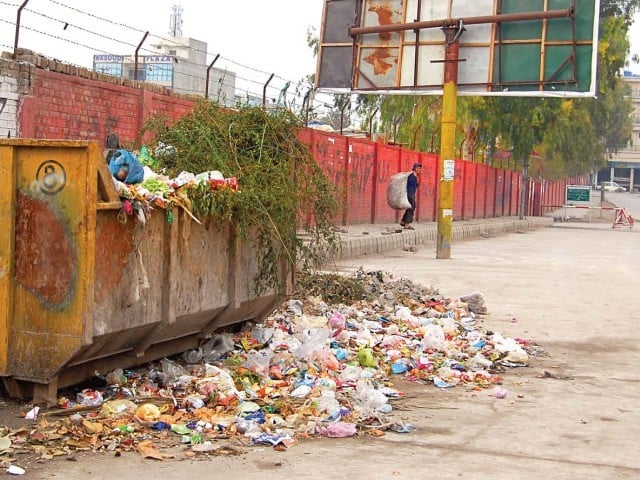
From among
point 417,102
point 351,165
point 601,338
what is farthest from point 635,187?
point 601,338

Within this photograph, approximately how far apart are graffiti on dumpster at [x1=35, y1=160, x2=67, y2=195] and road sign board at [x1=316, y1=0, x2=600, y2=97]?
15.6m

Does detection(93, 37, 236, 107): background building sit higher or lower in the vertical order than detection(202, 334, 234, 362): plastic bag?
higher

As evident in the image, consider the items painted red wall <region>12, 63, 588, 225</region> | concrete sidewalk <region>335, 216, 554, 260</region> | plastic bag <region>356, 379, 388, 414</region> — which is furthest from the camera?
concrete sidewalk <region>335, 216, 554, 260</region>

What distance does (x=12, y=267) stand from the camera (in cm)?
580

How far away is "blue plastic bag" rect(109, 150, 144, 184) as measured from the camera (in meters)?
6.40

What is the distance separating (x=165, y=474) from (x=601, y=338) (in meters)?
6.52

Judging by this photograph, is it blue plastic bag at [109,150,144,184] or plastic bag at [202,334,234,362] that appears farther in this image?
plastic bag at [202,334,234,362]

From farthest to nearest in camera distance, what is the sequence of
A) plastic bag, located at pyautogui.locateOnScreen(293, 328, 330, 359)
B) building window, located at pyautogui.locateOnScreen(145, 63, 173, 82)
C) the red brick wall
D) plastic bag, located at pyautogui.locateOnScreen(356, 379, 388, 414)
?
1. building window, located at pyautogui.locateOnScreen(145, 63, 173, 82)
2. the red brick wall
3. plastic bag, located at pyautogui.locateOnScreen(293, 328, 330, 359)
4. plastic bag, located at pyautogui.locateOnScreen(356, 379, 388, 414)

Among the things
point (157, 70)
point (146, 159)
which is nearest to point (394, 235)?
point (146, 159)

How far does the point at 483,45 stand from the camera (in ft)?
67.9

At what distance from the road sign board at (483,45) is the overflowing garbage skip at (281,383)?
11.6m

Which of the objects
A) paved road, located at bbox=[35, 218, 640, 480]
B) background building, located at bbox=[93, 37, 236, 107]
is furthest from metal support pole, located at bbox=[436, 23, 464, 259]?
paved road, located at bbox=[35, 218, 640, 480]

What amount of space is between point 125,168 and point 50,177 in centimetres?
72

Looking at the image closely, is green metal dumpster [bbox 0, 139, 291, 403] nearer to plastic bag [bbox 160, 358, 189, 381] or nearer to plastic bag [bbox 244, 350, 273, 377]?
plastic bag [bbox 160, 358, 189, 381]
